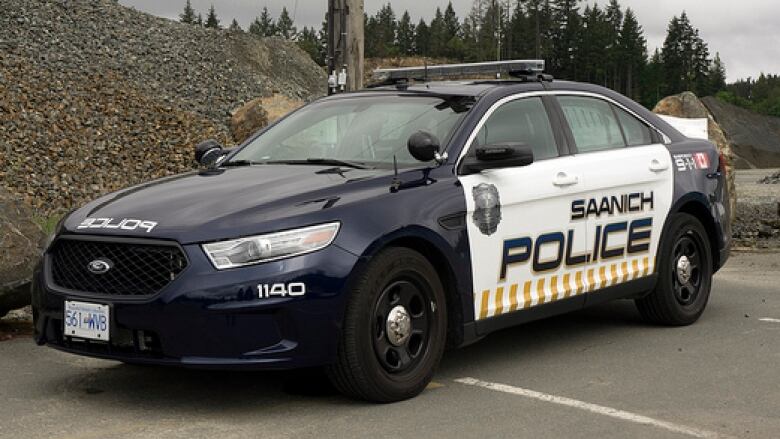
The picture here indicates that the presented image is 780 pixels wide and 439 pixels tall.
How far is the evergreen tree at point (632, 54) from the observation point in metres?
144

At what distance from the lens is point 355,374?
572 centimetres

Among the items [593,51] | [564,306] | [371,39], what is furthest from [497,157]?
[593,51]

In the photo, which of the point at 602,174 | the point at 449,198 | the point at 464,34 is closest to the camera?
the point at 449,198

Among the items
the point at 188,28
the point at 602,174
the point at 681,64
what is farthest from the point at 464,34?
the point at 602,174

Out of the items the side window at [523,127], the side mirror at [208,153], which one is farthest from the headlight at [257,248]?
the side mirror at [208,153]

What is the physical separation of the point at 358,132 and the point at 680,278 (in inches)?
103

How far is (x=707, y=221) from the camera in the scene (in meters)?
8.43

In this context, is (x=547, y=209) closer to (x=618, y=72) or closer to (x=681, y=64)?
Result: (x=618, y=72)

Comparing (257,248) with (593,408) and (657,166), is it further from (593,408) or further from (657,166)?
(657,166)

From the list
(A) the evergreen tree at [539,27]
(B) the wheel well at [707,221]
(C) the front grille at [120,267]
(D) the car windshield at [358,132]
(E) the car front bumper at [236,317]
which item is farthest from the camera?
(A) the evergreen tree at [539,27]

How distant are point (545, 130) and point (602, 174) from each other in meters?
0.46

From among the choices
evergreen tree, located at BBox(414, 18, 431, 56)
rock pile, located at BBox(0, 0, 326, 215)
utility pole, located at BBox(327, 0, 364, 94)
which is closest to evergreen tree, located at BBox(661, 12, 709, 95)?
evergreen tree, located at BBox(414, 18, 431, 56)

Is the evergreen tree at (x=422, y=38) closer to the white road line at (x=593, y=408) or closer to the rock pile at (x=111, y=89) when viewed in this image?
the rock pile at (x=111, y=89)

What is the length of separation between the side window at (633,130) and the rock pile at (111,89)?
29.4 ft
